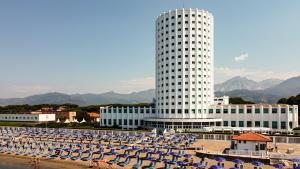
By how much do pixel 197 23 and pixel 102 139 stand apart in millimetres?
45007

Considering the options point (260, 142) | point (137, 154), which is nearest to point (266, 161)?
point (260, 142)

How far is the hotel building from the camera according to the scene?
8900 cm

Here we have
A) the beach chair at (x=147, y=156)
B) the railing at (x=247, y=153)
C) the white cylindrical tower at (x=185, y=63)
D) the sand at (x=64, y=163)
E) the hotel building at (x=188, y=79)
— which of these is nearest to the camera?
the sand at (x=64, y=163)

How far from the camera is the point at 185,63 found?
91.6 meters

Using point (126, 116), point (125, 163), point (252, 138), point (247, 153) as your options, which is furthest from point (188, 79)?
point (125, 163)

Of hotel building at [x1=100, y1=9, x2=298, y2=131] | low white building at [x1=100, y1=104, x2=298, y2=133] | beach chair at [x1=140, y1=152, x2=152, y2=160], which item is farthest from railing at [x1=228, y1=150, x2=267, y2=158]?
hotel building at [x1=100, y1=9, x2=298, y2=131]

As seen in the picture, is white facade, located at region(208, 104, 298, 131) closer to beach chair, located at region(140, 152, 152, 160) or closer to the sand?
the sand

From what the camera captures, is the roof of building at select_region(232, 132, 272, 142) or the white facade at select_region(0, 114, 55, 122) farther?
the white facade at select_region(0, 114, 55, 122)

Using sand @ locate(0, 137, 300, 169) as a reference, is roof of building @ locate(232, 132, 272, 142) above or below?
above

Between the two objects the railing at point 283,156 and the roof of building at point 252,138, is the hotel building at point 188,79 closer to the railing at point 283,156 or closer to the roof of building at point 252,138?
the roof of building at point 252,138

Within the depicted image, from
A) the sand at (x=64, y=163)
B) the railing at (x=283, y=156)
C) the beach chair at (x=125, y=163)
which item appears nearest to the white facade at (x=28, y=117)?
the sand at (x=64, y=163)

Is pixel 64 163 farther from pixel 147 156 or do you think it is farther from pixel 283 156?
pixel 283 156

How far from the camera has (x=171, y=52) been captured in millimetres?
92500

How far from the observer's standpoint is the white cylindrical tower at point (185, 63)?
91562 millimetres
